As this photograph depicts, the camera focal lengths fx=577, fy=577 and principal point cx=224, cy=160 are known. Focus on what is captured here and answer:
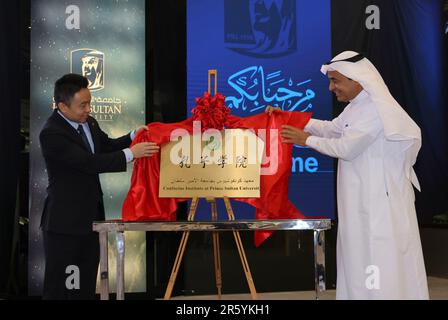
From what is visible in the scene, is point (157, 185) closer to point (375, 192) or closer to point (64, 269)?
point (64, 269)

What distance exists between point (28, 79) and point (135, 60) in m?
1.00

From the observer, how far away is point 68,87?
3426 mm

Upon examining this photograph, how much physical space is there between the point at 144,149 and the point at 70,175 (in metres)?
0.46

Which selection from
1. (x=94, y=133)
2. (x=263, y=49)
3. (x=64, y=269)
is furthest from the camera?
(x=263, y=49)

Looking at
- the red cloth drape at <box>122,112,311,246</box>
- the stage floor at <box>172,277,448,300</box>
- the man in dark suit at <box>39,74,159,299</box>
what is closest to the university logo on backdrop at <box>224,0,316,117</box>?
the stage floor at <box>172,277,448,300</box>

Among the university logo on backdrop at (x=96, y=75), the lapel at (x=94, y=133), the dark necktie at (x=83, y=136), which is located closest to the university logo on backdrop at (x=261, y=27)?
the university logo on backdrop at (x=96, y=75)

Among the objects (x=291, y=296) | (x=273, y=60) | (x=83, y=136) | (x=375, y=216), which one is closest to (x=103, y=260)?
(x=83, y=136)

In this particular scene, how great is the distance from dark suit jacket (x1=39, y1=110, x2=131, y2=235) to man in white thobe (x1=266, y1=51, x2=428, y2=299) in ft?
3.96

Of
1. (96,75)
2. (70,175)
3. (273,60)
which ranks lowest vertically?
(70,175)

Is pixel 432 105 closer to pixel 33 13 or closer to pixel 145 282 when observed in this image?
pixel 145 282

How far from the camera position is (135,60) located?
5523 mm

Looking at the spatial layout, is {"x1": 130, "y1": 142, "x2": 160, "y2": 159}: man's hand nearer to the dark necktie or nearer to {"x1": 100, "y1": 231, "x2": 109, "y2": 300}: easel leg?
the dark necktie

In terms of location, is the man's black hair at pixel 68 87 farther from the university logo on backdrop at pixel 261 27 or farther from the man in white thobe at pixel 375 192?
the university logo on backdrop at pixel 261 27

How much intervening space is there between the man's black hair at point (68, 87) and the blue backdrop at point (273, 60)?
2265mm
